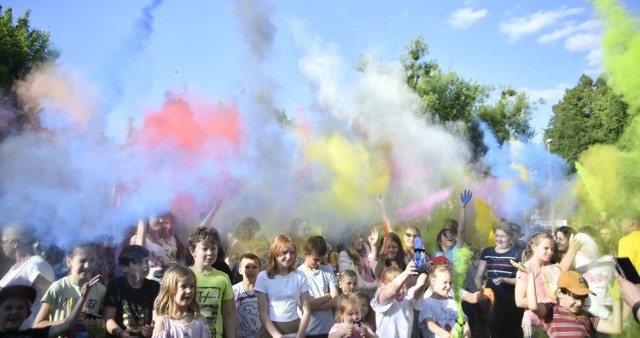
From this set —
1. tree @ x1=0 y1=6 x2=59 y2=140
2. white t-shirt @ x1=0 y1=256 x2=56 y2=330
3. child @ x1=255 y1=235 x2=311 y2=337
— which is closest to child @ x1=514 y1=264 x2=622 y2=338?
child @ x1=255 y1=235 x2=311 y2=337

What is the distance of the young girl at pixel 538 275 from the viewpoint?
16.3 feet

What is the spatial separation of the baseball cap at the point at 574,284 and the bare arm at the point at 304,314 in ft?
7.24

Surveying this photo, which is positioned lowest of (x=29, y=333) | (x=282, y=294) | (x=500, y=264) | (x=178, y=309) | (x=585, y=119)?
(x=29, y=333)

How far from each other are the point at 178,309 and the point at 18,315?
1.14m

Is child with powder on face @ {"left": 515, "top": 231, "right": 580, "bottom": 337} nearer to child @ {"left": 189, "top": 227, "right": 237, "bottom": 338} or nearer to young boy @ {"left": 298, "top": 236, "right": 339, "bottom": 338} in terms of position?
young boy @ {"left": 298, "top": 236, "right": 339, "bottom": 338}

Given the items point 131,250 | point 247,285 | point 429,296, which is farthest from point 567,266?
point 131,250

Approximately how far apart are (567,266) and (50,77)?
8.38 m

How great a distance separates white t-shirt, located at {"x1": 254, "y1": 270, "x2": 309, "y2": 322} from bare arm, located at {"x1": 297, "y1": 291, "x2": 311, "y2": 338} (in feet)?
0.15

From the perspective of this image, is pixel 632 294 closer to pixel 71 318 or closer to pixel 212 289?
pixel 212 289

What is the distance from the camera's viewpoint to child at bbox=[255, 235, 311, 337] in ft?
16.4

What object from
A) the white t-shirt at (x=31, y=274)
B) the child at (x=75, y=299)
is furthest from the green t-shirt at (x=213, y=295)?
the white t-shirt at (x=31, y=274)

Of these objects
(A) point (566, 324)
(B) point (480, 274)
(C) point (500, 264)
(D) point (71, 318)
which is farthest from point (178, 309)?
(C) point (500, 264)

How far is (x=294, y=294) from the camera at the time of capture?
16.6ft

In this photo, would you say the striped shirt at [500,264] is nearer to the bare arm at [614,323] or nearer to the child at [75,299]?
the bare arm at [614,323]
